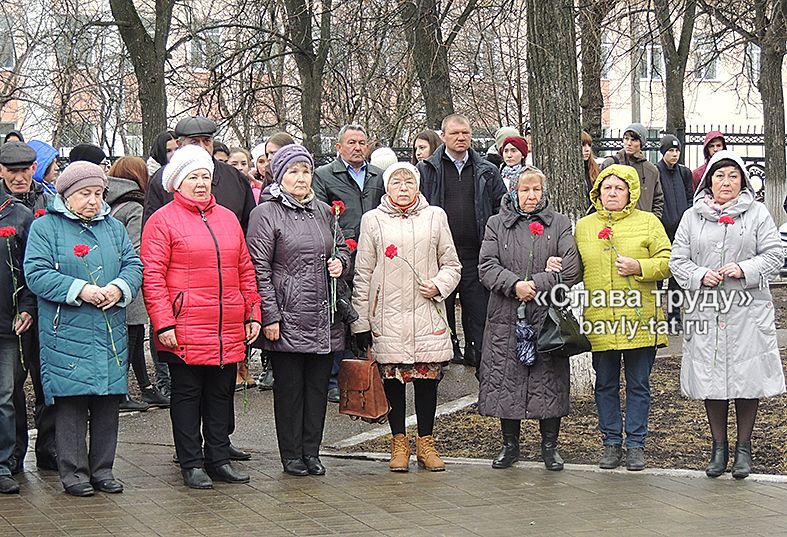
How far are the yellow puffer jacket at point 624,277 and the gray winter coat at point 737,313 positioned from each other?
9.0 inches

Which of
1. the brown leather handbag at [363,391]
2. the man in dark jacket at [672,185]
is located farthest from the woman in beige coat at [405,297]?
the man in dark jacket at [672,185]

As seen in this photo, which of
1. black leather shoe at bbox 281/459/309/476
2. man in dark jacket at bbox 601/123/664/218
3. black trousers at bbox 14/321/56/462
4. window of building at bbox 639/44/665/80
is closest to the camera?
black trousers at bbox 14/321/56/462

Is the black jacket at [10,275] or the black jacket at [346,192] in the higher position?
the black jacket at [346,192]

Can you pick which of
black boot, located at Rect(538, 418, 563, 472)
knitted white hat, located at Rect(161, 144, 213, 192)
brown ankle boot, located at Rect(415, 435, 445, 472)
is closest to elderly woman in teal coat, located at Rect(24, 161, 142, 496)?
knitted white hat, located at Rect(161, 144, 213, 192)

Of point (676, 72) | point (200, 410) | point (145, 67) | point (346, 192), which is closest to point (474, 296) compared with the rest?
point (346, 192)

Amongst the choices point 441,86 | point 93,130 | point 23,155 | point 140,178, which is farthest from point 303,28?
point 93,130

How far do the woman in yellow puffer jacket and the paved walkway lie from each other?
0.39 m

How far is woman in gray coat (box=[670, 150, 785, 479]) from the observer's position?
7.34m

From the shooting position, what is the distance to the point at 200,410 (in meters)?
7.32

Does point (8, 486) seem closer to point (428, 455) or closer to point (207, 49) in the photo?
point (428, 455)

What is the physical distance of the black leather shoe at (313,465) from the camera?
746cm

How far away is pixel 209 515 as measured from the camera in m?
6.46

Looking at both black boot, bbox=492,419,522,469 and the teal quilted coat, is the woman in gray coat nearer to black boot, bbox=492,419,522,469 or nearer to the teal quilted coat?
black boot, bbox=492,419,522,469

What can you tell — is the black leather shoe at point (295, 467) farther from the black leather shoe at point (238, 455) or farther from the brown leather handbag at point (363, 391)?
the black leather shoe at point (238, 455)
